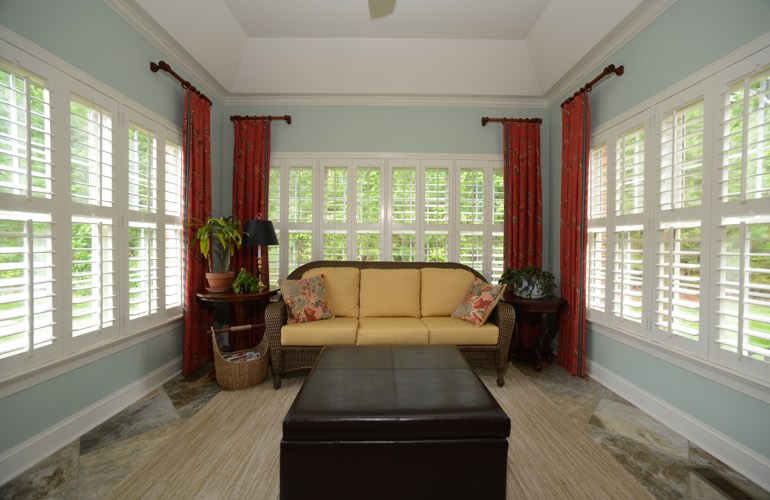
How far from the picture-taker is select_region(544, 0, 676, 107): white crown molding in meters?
2.37

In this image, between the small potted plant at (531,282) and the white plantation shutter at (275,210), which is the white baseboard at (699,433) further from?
the white plantation shutter at (275,210)

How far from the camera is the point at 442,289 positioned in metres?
3.44

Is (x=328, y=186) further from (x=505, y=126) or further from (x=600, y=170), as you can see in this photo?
(x=600, y=170)

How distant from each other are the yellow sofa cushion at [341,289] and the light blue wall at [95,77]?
1.58m

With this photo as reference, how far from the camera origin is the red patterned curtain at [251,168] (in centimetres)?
375

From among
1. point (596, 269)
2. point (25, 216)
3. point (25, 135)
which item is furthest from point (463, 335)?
point (25, 135)

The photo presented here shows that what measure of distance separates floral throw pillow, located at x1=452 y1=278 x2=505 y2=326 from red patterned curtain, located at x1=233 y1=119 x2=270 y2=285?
8.40 ft

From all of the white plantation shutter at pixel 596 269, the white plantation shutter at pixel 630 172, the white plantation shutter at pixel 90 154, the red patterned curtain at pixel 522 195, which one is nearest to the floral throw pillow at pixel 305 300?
the white plantation shutter at pixel 90 154

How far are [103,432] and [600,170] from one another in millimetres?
4660

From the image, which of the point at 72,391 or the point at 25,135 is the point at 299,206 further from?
the point at 72,391

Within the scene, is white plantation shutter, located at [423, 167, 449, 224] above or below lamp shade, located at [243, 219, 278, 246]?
above

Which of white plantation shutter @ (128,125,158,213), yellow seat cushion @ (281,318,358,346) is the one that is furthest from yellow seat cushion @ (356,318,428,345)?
white plantation shutter @ (128,125,158,213)

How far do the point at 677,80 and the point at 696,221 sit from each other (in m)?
1.06

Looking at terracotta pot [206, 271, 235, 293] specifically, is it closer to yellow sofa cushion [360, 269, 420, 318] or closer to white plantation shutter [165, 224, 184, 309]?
white plantation shutter [165, 224, 184, 309]
